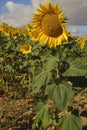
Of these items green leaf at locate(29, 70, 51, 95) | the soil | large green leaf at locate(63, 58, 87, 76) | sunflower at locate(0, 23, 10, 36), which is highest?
sunflower at locate(0, 23, 10, 36)

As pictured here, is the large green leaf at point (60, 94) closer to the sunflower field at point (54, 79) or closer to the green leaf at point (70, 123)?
the sunflower field at point (54, 79)

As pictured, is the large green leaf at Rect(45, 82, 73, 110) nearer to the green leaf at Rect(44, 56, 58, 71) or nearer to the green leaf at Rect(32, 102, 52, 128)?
the green leaf at Rect(44, 56, 58, 71)

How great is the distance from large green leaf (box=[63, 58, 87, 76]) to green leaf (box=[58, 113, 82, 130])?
1.42 feet

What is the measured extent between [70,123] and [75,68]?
19.9 inches

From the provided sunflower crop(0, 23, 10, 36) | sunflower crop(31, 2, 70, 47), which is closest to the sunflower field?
sunflower crop(31, 2, 70, 47)

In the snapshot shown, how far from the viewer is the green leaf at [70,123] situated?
10.6 feet

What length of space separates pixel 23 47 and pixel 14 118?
2.25 m

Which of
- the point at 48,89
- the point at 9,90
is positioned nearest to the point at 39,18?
the point at 48,89

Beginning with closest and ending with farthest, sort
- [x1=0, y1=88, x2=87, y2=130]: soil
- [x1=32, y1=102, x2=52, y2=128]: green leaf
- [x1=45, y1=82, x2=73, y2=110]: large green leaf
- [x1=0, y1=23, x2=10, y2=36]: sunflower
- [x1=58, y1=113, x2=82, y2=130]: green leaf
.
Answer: [x1=45, y1=82, x2=73, y2=110]: large green leaf < [x1=58, y1=113, x2=82, y2=130]: green leaf < [x1=32, y1=102, x2=52, y2=128]: green leaf < [x1=0, y1=88, x2=87, y2=130]: soil < [x1=0, y1=23, x2=10, y2=36]: sunflower

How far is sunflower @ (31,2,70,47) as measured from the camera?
10.1 ft

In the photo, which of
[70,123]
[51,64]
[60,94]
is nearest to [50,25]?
[51,64]

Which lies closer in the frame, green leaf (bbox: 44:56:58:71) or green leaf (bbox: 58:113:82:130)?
green leaf (bbox: 44:56:58:71)

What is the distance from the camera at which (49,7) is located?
3.11 metres

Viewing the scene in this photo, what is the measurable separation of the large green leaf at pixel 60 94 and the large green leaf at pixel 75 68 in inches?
4.7
